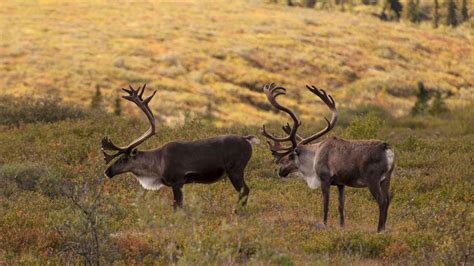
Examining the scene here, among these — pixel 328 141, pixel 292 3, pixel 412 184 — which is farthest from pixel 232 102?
pixel 292 3

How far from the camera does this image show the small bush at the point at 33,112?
24.0 metres

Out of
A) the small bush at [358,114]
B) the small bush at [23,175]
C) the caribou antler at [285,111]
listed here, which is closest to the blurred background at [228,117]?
the small bush at [23,175]

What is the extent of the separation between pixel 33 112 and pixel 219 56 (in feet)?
99.0

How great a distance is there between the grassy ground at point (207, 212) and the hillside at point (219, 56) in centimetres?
1918

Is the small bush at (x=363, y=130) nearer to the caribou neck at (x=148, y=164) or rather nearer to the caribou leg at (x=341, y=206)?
the caribou leg at (x=341, y=206)

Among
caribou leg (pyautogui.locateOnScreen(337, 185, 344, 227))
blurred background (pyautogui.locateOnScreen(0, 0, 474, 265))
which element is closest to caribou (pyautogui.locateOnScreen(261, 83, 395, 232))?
caribou leg (pyautogui.locateOnScreen(337, 185, 344, 227))

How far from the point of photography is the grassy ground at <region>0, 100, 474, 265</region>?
27.9 ft

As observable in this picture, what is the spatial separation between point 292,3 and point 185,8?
674 inches

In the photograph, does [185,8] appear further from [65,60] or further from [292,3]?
[65,60]

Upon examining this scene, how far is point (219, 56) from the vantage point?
53875mm

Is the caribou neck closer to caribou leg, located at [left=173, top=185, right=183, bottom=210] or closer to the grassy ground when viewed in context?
caribou leg, located at [left=173, top=185, right=183, bottom=210]

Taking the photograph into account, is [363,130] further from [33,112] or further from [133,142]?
[33,112]

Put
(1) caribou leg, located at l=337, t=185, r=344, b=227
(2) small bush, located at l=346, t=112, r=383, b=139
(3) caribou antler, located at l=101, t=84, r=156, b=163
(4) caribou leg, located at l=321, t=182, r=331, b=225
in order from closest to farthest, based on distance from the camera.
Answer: (1) caribou leg, located at l=337, t=185, r=344, b=227, (4) caribou leg, located at l=321, t=182, r=331, b=225, (3) caribou antler, located at l=101, t=84, r=156, b=163, (2) small bush, located at l=346, t=112, r=383, b=139

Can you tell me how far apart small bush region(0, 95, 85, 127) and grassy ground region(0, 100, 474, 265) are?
75cm
